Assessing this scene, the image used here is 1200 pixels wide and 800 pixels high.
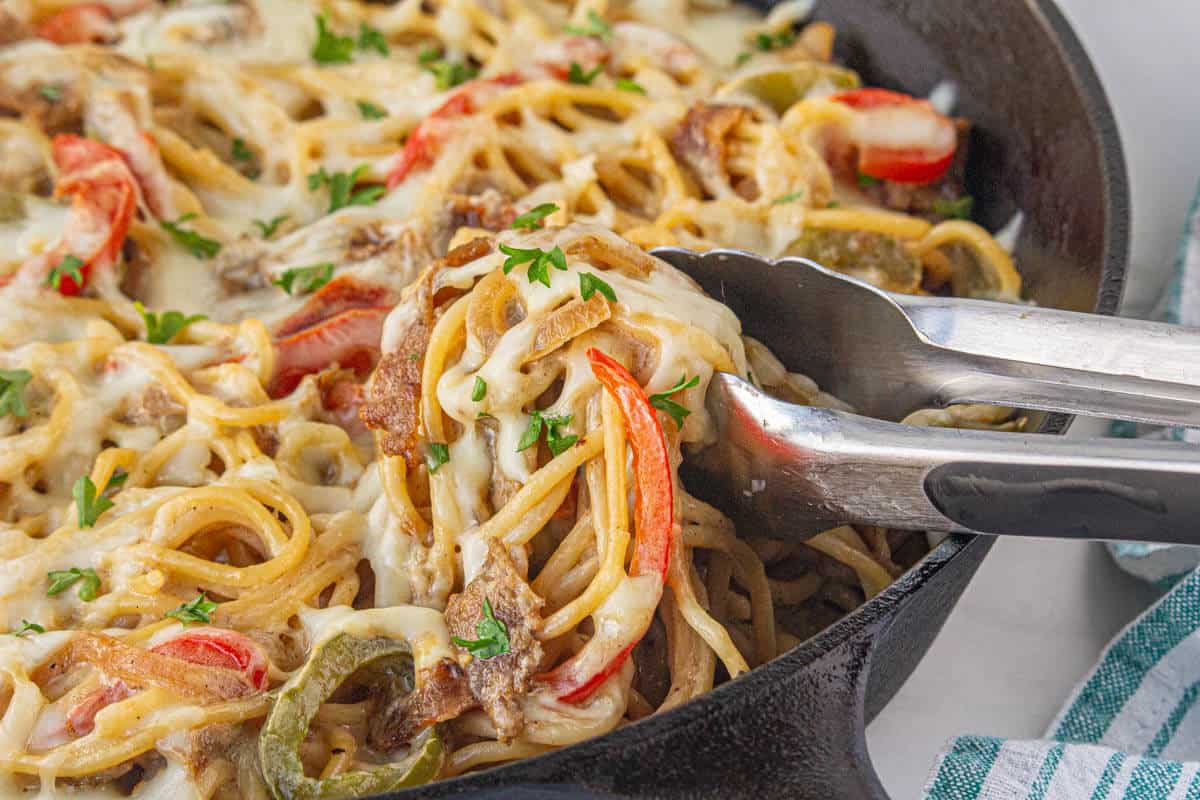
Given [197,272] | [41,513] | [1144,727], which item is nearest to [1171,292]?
[1144,727]

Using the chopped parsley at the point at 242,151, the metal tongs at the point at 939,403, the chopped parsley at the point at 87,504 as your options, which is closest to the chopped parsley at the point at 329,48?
the chopped parsley at the point at 242,151

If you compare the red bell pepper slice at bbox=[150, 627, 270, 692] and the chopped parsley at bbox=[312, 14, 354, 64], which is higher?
the chopped parsley at bbox=[312, 14, 354, 64]

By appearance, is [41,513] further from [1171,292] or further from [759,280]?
[1171,292]

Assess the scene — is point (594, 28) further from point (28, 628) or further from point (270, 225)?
point (28, 628)

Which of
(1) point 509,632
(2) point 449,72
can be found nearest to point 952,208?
(2) point 449,72

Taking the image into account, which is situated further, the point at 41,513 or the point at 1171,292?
the point at 1171,292

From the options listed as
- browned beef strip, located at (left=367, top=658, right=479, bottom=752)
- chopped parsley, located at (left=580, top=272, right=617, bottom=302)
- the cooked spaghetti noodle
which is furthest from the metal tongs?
browned beef strip, located at (left=367, top=658, right=479, bottom=752)

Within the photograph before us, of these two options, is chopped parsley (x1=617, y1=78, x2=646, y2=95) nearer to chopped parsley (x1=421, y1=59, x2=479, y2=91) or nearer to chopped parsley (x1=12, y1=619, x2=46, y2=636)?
chopped parsley (x1=421, y1=59, x2=479, y2=91)
